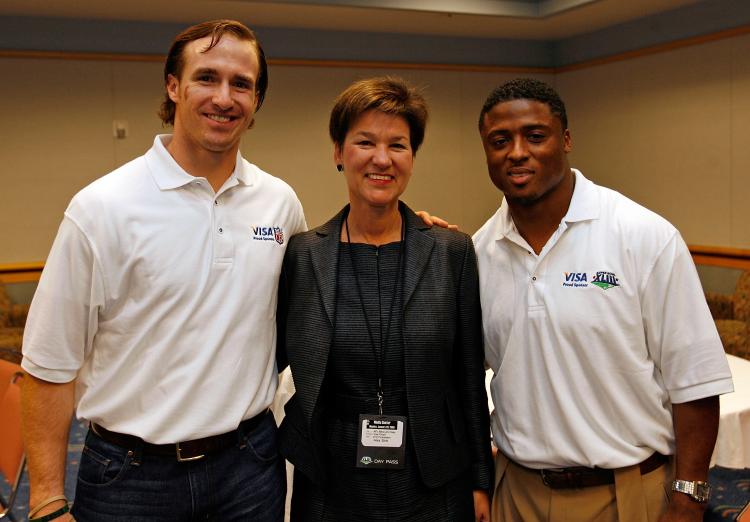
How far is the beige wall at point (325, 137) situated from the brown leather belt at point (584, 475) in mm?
5195

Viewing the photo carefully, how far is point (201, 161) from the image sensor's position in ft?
6.04

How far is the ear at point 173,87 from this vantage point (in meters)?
1.90

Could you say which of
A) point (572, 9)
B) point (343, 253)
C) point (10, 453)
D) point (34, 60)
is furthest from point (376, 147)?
point (34, 60)

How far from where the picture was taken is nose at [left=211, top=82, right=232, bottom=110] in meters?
1.79

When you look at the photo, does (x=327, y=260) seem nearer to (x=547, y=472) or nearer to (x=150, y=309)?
(x=150, y=309)

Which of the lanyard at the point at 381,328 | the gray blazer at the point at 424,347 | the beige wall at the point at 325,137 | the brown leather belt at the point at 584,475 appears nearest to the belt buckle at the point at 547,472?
the brown leather belt at the point at 584,475

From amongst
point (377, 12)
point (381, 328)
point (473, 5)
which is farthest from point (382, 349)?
point (473, 5)

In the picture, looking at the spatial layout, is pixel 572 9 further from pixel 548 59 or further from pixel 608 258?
pixel 608 258

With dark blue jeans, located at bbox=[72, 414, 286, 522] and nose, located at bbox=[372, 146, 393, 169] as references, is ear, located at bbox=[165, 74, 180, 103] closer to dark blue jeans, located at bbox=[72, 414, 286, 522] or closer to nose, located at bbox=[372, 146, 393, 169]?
nose, located at bbox=[372, 146, 393, 169]

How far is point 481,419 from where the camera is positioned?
1.90m

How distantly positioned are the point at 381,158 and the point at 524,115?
1.30 ft

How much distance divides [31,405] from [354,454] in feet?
2.71

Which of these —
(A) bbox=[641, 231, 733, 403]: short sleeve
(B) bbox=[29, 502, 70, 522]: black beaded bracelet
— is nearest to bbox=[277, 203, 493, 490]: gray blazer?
(A) bbox=[641, 231, 733, 403]: short sleeve

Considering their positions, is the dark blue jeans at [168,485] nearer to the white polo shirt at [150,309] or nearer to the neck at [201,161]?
the white polo shirt at [150,309]
